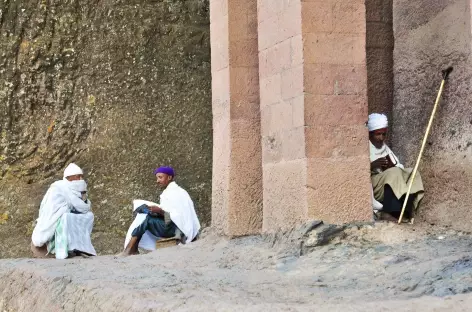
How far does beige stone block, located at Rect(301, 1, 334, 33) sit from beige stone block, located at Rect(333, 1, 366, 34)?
4 centimetres

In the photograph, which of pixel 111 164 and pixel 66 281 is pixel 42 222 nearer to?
pixel 111 164

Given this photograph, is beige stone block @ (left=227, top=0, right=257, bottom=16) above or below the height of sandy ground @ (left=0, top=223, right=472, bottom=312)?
above

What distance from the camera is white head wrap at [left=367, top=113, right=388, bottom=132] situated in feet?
30.9

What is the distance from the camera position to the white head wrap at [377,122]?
9422mm

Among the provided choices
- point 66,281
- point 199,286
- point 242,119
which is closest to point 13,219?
point 242,119

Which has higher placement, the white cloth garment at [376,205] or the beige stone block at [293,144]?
the beige stone block at [293,144]

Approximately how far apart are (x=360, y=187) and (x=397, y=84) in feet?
5.53

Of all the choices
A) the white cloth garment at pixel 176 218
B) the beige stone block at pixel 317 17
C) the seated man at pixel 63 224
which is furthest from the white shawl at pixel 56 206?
the beige stone block at pixel 317 17

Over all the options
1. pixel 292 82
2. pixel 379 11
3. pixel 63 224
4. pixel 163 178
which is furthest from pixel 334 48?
pixel 63 224

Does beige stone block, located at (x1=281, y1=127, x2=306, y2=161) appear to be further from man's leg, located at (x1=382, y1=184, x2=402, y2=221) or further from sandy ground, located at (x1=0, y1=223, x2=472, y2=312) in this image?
man's leg, located at (x1=382, y1=184, x2=402, y2=221)

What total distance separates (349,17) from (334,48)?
27 centimetres

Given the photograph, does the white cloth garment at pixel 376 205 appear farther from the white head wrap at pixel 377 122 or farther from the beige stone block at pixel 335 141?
the white head wrap at pixel 377 122

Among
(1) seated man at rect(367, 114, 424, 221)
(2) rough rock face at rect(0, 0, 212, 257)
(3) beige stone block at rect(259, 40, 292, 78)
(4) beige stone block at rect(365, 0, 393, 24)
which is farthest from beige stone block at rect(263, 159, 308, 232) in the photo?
(2) rough rock face at rect(0, 0, 212, 257)

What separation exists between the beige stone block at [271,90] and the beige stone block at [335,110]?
43 cm
